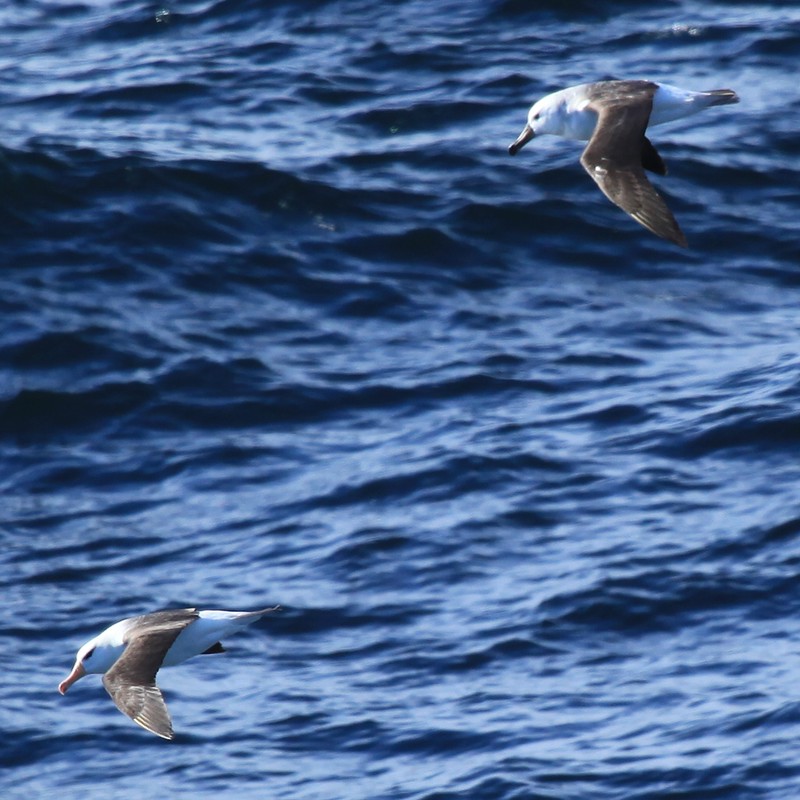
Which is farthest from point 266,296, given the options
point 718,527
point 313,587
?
point 718,527

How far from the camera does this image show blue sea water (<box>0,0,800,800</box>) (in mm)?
11109

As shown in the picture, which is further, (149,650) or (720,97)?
(720,97)

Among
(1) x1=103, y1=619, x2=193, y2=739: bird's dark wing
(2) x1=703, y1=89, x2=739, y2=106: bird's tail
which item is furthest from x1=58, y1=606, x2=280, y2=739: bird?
(2) x1=703, y1=89, x2=739, y2=106: bird's tail

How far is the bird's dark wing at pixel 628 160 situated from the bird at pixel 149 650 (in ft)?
9.81

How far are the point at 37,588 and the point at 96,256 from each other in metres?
4.31

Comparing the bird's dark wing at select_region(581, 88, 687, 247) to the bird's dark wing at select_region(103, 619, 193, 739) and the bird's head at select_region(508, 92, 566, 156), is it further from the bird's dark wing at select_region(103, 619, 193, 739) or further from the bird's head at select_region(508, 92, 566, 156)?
the bird's dark wing at select_region(103, 619, 193, 739)

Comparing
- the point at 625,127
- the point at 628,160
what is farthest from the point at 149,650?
the point at 625,127

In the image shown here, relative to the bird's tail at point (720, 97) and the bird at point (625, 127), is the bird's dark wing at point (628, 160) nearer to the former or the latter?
the bird at point (625, 127)

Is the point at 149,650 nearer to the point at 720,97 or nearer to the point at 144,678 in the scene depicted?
the point at 144,678

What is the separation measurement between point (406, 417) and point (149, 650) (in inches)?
194

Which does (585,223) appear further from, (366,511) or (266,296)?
(366,511)

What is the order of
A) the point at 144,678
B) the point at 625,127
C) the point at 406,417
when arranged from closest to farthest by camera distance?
1. the point at 144,678
2. the point at 625,127
3. the point at 406,417

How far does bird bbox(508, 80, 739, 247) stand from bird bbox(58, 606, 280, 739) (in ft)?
9.96

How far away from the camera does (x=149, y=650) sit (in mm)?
9727
